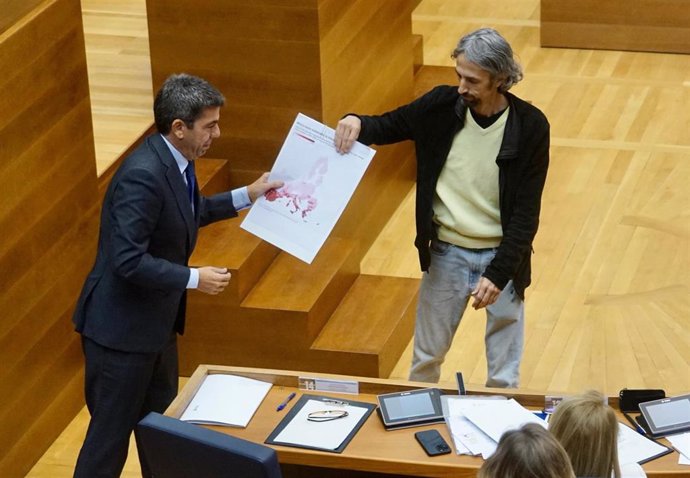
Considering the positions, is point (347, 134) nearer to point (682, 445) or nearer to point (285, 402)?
point (285, 402)

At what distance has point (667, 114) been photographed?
25.4 feet

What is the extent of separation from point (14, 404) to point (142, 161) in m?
1.39

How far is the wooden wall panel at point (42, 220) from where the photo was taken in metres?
4.46

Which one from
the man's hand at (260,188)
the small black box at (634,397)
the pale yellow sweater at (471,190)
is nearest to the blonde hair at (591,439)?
the small black box at (634,397)

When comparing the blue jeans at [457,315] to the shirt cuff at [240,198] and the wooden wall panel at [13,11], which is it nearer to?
the shirt cuff at [240,198]

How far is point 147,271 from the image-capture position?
3645 millimetres

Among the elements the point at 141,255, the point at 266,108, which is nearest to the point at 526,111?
the point at 141,255

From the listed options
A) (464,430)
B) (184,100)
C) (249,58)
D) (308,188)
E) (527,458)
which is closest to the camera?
(527,458)

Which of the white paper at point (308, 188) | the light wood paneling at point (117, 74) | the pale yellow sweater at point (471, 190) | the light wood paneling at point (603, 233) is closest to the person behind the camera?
the pale yellow sweater at point (471, 190)

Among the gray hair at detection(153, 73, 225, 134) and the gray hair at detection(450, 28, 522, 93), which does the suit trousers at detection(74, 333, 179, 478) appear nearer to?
the gray hair at detection(153, 73, 225, 134)

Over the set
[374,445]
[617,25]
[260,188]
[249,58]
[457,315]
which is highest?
[617,25]

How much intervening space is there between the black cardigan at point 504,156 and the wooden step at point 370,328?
1.12 meters

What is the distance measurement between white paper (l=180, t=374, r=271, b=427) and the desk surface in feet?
0.07

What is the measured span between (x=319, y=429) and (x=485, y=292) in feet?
2.48
